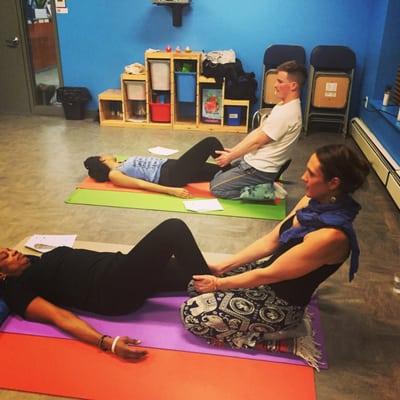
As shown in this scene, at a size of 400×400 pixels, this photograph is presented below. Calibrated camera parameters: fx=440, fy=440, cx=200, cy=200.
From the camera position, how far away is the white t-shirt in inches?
120

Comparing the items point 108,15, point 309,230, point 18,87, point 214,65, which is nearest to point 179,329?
point 309,230

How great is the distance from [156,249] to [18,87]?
4.97 m

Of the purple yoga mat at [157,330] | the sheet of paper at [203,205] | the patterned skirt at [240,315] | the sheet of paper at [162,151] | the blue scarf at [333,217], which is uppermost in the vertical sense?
the blue scarf at [333,217]

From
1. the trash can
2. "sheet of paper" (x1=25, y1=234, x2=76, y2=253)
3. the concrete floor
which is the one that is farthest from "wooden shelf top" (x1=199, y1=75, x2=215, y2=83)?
"sheet of paper" (x1=25, y1=234, x2=76, y2=253)

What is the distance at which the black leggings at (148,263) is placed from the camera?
6.27ft

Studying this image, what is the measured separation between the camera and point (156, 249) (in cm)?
192

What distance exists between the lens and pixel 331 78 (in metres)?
5.10

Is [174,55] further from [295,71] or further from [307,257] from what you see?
[307,257]

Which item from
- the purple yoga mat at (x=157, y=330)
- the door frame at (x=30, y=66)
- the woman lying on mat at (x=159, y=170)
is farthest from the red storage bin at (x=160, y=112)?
the purple yoga mat at (x=157, y=330)

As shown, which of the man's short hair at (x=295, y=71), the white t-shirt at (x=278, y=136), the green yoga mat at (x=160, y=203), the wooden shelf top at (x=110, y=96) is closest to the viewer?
the man's short hair at (x=295, y=71)

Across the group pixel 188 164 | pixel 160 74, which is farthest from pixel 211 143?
pixel 160 74

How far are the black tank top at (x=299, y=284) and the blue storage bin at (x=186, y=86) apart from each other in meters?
3.74

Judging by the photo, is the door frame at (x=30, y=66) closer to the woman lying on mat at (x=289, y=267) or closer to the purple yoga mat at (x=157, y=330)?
the purple yoga mat at (x=157, y=330)

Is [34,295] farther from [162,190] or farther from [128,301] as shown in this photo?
[162,190]
